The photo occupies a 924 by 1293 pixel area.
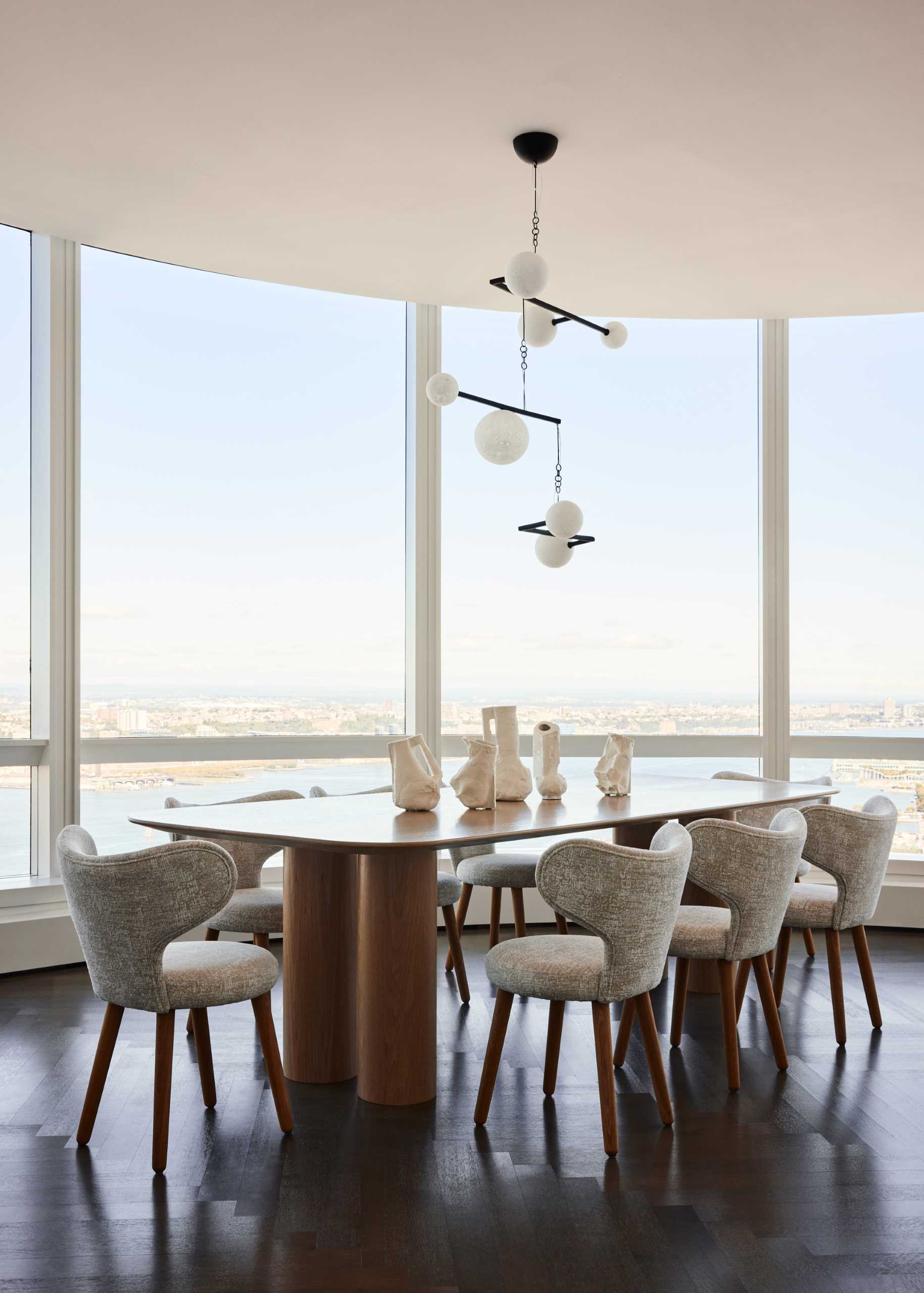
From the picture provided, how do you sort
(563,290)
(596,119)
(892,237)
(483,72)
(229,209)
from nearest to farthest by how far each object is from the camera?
(483,72) → (596,119) → (229,209) → (892,237) → (563,290)

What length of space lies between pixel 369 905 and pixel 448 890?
95 centimetres

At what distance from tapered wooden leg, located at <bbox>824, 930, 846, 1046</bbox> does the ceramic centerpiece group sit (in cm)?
92

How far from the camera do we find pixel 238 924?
3.85 metres

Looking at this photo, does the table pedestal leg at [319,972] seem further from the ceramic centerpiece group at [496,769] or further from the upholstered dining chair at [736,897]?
the upholstered dining chair at [736,897]

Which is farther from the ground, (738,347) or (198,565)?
(738,347)

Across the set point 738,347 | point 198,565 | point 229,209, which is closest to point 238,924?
point 198,565

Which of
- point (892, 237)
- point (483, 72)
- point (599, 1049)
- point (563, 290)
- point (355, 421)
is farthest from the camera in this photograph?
point (355, 421)

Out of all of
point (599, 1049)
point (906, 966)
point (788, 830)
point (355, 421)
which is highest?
point (355, 421)

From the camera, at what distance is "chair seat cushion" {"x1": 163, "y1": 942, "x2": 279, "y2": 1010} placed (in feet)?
9.42

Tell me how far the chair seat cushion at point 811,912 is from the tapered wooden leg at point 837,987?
5 cm

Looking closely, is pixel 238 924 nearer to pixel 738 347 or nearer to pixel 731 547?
pixel 731 547

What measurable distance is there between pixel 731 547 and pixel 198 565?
2916mm

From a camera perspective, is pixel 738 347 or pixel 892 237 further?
pixel 738 347

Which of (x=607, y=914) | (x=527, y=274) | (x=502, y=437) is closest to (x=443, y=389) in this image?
(x=502, y=437)
